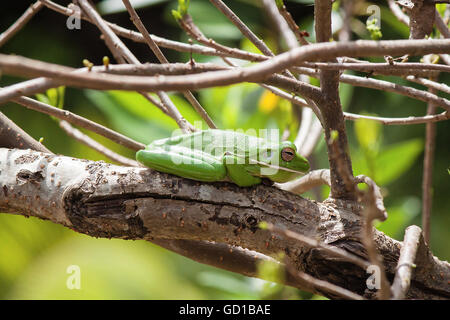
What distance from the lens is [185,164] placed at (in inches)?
41.3

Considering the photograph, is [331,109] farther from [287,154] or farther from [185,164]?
[185,164]

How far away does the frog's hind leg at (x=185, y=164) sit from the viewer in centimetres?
104

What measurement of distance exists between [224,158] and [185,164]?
0.31 feet

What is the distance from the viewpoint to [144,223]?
100cm

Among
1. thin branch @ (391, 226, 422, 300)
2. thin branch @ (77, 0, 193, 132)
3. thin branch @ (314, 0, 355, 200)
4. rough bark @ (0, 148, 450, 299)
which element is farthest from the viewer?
thin branch @ (77, 0, 193, 132)

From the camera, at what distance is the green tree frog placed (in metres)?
1.05

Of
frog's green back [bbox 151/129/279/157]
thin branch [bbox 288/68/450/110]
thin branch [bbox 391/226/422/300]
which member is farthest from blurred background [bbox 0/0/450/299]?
thin branch [bbox 391/226/422/300]

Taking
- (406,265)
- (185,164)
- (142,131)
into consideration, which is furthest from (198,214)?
(142,131)

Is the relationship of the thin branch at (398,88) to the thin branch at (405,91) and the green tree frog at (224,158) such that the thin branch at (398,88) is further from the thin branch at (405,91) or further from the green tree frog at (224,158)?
the green tree frog at (224,158)

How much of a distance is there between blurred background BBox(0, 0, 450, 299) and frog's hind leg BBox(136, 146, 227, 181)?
850mm

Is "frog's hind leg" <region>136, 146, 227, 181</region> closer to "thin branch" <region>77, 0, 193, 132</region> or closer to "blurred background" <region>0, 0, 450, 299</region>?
"thin branch" <region>77, 0, 193, 132</region>

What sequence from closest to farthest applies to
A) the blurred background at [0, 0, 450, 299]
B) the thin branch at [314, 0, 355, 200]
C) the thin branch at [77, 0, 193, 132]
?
1. the thin branch at [314, 0, 355, 200]
2. the thin branch at [77, 0, 193, 132]
3. the blurred background at [0, 0, 450, 299]
